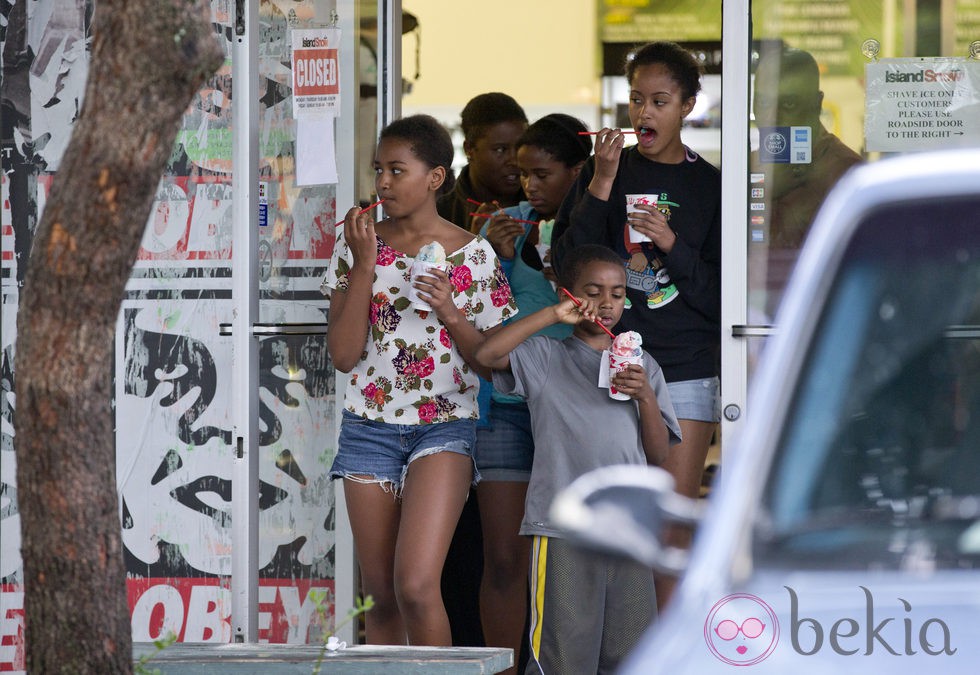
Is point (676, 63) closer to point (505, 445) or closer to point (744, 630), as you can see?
point (505, 445)

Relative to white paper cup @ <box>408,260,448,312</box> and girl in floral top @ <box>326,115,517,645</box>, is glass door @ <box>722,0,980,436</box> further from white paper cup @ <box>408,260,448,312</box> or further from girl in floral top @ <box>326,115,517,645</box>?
white paper cup @ <box>408,260,448,312</box>

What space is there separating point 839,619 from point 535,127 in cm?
321

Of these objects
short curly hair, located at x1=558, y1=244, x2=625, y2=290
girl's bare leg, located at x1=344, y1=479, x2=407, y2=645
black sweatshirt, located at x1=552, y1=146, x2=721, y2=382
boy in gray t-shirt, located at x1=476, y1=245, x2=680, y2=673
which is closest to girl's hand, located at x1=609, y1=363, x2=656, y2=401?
boy in gray t-shirt, located at x1=476, y1=245, x2=680, y2=673

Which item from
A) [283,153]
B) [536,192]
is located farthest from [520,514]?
[283,153]

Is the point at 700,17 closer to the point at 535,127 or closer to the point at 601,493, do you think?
the point at 535,127

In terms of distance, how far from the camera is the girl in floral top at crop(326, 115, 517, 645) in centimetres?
434

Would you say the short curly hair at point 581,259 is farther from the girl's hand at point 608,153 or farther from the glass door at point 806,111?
the glass door at point 806,111

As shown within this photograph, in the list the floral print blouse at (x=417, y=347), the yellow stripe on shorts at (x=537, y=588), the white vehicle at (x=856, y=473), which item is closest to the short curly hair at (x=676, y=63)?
the floral print blouse at (x=417, y=347)

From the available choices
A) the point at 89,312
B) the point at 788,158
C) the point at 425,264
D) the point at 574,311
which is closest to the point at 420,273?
the point at 425,264

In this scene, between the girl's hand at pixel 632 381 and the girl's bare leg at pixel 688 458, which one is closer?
the girl's hand at pixel 632 381

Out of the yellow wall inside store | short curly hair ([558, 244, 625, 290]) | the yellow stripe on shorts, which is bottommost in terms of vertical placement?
the yellow stripe on shorts

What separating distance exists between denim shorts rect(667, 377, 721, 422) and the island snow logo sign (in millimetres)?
2165

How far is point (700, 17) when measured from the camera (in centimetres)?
989

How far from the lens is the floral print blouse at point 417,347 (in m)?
4.44
